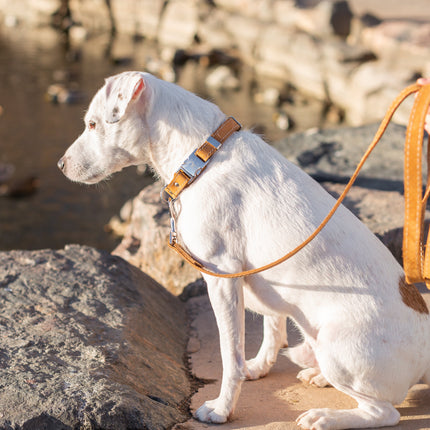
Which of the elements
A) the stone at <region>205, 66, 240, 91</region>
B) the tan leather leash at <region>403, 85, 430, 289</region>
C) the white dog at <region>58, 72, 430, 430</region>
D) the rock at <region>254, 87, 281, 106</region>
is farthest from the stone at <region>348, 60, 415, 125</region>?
the tan leather leash at <region>403, 85, 430, 289</region>

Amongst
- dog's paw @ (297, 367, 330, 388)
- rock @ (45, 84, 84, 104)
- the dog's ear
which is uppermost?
the dog's ear

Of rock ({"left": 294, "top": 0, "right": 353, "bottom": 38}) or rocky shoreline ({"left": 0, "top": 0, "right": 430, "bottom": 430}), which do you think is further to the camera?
rock ({"left": 294, "top": 0, "right": 353, "bottom": 38})

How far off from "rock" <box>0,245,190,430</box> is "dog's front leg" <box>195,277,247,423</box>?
8.3 inches

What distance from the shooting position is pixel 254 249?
3.17 m

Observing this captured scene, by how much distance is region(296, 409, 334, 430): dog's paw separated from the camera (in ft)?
10.1

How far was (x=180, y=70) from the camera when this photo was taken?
18.9 m

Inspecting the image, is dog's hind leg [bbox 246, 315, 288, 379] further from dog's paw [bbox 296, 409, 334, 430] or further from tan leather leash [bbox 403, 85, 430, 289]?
tan leather leash [bbox 403, 85, 430, 289]

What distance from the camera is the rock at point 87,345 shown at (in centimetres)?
299

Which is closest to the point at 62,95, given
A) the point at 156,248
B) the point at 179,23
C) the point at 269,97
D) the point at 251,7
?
the point at 269,97

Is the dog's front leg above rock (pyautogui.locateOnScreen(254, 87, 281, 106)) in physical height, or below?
above

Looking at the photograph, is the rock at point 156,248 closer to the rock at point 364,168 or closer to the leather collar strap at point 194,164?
the rock at point 364,168

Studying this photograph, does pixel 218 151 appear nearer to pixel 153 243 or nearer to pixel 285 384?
pixel 285 384

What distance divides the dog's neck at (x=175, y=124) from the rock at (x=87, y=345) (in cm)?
120

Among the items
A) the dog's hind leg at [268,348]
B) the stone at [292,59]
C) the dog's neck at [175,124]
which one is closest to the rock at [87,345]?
the dog's hind leg at [268,348]
